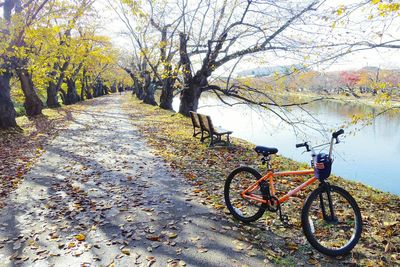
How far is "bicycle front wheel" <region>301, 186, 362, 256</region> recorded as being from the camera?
3885 millimetres

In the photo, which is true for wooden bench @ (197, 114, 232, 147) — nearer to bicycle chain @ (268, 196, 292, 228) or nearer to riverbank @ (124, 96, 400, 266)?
riverbank @ (124, 96, 400, 266)

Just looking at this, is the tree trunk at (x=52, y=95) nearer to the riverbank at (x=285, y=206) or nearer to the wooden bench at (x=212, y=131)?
the riverbank at (x=285, y=206)

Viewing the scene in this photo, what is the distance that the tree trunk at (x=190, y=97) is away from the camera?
1708 cm

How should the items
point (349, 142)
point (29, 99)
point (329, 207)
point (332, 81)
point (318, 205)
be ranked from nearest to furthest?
point (329, 207) → point (318, 205) → point (332, 81) → point (29, 99) → point (349, 142)

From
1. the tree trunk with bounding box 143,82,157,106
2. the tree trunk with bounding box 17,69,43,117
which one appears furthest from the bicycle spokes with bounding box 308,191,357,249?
the tree trunk with bounding box 143,82,157,106

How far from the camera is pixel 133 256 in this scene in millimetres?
4047

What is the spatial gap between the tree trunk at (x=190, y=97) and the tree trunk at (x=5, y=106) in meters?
8.62

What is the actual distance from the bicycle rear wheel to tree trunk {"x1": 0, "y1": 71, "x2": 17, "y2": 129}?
1191 centimetres

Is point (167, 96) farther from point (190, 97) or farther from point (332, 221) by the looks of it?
point (332, 221)

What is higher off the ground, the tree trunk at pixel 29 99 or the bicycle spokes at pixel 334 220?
the tree trunk at pixel 29 99

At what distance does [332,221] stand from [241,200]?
1657mm

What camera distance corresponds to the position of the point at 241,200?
5555 millimetres

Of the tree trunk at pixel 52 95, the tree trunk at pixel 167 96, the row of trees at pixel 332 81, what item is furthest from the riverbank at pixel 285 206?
the tree trunk at pixel 52 95

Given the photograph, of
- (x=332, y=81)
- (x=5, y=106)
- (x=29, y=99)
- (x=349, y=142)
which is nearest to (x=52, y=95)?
(x=29, y=99)
